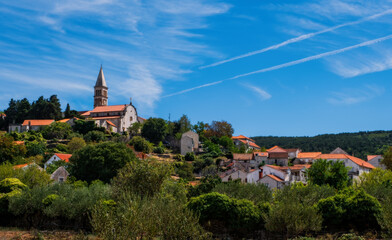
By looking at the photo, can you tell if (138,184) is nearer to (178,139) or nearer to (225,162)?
(225,162)

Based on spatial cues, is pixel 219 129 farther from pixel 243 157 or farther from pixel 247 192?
pixel 247 192

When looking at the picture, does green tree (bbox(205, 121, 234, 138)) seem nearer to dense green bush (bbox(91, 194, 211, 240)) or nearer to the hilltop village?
the hilltop village

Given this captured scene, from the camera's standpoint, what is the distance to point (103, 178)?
4900 centimetres

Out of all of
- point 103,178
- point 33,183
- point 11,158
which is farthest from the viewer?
point 11,158

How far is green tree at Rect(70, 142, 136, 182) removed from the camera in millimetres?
49031

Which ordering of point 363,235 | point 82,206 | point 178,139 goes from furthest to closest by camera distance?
point 178,139 → point 82,206 → point 363,235

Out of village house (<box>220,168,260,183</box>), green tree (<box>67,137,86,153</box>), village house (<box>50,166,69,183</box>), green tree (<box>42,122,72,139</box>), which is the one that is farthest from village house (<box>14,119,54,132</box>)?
village house (<box>220,168,260,183</box>)

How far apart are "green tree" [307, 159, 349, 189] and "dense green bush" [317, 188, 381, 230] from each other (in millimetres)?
21616

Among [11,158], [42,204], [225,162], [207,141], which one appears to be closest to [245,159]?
[225,162]

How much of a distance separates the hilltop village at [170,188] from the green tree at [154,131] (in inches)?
9.1

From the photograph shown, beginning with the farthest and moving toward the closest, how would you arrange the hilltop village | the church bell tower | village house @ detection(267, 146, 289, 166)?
the church bell tower → village house @ detection(267, 146, 289, 166) → the hilltop village

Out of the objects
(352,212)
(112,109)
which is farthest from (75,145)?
(352,212)

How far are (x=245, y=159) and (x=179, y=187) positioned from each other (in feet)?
166

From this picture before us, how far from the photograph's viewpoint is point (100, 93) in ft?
382
